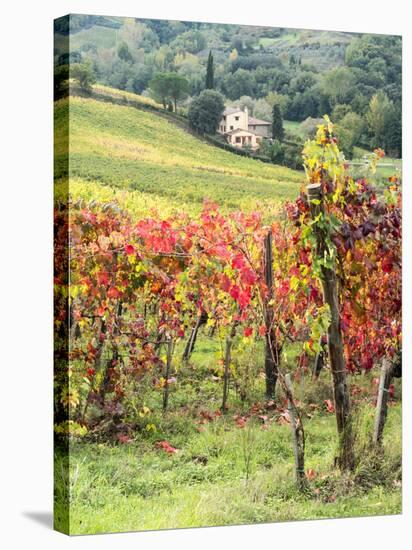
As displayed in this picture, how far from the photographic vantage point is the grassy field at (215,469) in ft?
26.7

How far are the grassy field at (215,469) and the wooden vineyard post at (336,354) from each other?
0.08 m

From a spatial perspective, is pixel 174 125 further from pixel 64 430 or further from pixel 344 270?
pixel 64 430

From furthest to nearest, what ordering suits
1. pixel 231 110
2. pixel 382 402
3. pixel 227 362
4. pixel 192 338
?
pixel 382 402
pixel 231 110
pixel 227 362
pixel 192 338

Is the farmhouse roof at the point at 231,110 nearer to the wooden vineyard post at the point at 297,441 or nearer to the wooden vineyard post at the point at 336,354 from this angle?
the wooden vineyard post at the point at 336,354

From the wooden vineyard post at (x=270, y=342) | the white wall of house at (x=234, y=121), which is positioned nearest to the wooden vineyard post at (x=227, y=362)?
the wooden vineyard post at (x=270, y=342)

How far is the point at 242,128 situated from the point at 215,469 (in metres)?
2.56

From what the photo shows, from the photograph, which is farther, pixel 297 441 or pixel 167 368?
pixel 297 441

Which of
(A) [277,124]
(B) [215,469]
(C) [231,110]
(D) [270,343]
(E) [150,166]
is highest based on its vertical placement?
(C) [231,110]

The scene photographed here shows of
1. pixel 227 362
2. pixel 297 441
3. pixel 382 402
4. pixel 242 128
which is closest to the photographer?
pixel 227 362

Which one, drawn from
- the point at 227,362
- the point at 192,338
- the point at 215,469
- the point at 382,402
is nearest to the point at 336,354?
the point at 382,402

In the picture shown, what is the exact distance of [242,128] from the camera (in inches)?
360

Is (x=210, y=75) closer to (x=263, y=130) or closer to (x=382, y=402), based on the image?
(x=263, y=130)

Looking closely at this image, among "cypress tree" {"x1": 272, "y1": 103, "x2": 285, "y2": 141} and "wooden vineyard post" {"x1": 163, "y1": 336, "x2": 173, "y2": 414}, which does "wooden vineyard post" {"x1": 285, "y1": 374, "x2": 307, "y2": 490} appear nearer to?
"wooden vineyard post" {"x1": 163, "y1": 336, "x2": 173, "y2": 414}

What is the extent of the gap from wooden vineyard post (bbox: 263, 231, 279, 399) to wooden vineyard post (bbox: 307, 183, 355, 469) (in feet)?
1.37
